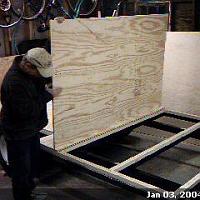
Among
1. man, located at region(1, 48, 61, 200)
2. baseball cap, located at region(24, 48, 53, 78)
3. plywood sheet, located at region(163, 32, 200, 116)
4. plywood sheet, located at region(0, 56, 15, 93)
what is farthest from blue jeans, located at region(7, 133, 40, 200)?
plywood sheet, located at region(163, 32, 200, 116)

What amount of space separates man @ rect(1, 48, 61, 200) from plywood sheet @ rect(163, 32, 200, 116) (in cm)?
213

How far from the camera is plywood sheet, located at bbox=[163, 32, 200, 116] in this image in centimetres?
405

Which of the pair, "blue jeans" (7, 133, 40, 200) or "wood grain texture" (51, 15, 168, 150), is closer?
"blue jeans" (7, 133, 40, 200)

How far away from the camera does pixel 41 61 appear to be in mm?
2303

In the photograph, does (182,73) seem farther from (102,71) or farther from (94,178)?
(94,178)

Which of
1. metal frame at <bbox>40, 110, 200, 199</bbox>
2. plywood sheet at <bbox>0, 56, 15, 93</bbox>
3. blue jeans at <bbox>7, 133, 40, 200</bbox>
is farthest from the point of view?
plywood sheet at <bbox>0, 56, 15, 93</bbox>

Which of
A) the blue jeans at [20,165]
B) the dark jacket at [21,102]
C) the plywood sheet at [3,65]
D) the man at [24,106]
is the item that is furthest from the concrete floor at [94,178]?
the plywood sheet at [3,65]

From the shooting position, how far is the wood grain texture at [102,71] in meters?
2.60

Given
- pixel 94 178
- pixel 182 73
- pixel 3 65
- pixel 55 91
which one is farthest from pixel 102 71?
pixel 182 73

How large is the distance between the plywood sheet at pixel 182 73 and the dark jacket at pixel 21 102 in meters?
2.22

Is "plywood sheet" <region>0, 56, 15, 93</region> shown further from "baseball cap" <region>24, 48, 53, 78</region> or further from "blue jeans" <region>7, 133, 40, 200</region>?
"baseball cap" <region>24, 48, 53, 78</region>

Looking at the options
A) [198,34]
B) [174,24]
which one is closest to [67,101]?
[198,34]

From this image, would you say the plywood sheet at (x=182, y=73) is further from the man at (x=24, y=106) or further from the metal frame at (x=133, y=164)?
the man at (x=24, y=106)

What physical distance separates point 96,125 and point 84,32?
0.85m
